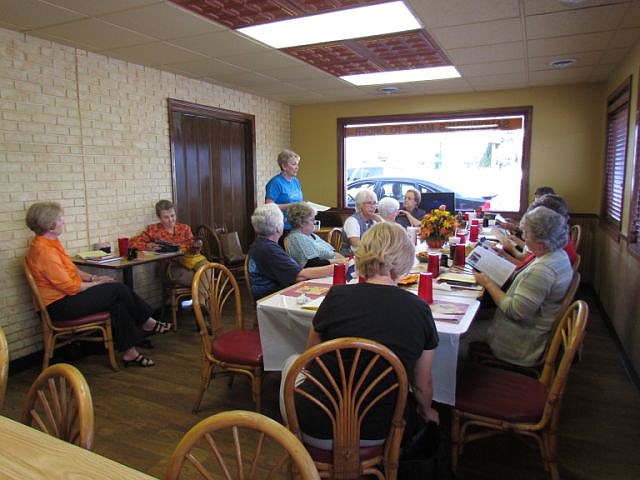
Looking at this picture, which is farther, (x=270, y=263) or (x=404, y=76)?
(x=404, y=76)

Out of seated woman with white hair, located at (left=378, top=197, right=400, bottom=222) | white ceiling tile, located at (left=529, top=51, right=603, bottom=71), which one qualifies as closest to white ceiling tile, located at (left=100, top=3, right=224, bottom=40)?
seated woman with white hair, located at (left=378, top=197, right=400, bottom=222)

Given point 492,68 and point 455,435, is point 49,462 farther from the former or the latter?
point 492,68

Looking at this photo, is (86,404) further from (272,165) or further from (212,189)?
(272,165)

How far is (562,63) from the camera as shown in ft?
15.0

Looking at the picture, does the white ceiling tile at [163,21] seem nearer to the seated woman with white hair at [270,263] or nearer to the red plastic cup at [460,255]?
the seated woman with white hair at [270,263]

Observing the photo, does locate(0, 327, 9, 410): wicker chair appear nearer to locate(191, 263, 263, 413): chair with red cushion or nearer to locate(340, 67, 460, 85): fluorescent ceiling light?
locate(191, 263, 263, 413): chair with red cushion

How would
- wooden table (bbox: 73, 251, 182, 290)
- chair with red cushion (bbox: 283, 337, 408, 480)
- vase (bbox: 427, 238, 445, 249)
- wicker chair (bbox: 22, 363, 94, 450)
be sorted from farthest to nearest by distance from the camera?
vase (bbox: 427, 238, 445, 249), wooden table (bbox: 73, 251, 182, 290), chair with red cushion (bbox: 283, 337, 408, 480), wicker chair (bbox: 22, 363, 94, 450)

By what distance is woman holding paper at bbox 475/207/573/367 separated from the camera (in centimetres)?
235

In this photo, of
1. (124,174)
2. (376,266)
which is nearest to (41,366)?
(124,174)

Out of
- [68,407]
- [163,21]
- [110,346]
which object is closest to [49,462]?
[68,407]

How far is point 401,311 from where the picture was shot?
1.65 metres

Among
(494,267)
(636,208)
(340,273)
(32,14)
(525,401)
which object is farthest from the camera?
(636,208)

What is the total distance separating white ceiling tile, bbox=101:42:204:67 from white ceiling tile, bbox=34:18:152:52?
12 centimetres

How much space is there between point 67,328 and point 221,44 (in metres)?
2.47
